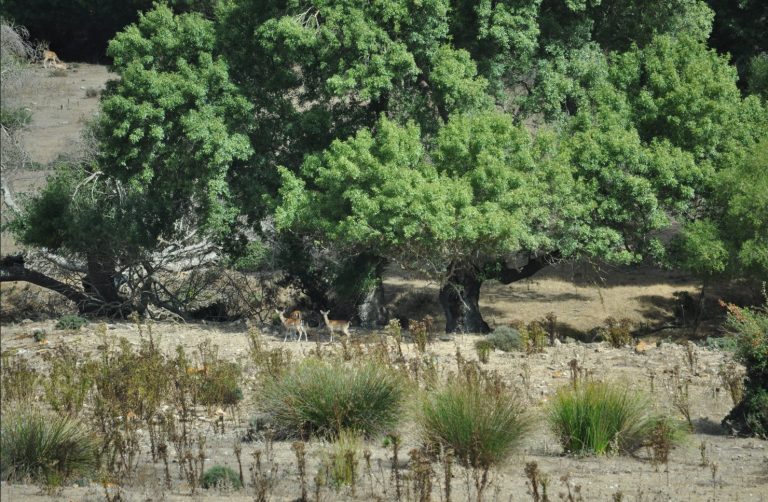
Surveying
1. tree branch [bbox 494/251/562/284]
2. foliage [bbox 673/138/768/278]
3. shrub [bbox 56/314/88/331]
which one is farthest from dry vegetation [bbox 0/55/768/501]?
tree branch [bbox 494/251/562/284]

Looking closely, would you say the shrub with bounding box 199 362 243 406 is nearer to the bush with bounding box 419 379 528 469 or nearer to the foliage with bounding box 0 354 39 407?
the foliage with bounding box 0 354 39 407

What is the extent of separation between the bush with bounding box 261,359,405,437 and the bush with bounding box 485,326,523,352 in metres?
6.78

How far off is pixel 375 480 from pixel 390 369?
2184 millimetres

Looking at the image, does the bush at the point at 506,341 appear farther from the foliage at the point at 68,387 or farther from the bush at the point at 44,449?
the bush at the point at 44,449

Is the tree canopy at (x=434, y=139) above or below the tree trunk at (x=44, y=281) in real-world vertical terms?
above

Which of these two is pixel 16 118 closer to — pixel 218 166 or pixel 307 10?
pixel 218 166

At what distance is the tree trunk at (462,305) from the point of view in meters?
23.0

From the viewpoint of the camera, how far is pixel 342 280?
74.7 ft

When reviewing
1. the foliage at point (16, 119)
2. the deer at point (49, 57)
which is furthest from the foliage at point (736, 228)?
the deer at point (49, 57)

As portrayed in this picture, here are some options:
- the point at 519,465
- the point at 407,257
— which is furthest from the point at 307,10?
the point at 519,465

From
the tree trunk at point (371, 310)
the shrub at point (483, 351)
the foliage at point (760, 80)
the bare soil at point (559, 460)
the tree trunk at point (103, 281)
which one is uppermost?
the foliage at point (760, 80)

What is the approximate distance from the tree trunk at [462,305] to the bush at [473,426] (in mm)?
12477

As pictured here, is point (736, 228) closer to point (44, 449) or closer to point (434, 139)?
point (434, 139)

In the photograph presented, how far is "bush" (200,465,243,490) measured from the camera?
9.38 meters
